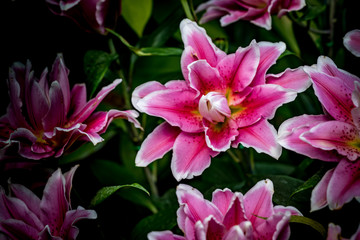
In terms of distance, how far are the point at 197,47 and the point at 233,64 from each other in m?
0.05

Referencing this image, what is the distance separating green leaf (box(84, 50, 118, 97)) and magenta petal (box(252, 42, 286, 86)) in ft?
0.84

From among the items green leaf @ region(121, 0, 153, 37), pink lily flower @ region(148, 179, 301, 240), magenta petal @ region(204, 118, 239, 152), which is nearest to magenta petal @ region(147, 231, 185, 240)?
pink lily flower @ region(148, 179, 301, 240)

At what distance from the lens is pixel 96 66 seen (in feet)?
2.38

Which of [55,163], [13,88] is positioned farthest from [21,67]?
[55,163]

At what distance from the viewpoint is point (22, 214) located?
1.86 feet

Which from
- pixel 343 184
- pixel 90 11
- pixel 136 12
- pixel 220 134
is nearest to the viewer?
pixel 343 184

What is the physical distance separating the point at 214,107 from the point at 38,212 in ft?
0.89

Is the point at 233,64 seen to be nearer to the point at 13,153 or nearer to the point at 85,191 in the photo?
the point at 13,153

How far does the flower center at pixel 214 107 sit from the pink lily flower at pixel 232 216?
10cm

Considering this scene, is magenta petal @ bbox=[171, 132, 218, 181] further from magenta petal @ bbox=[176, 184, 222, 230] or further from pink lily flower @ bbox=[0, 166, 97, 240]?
pink lily flower @ bbox=[0, 166, 97, 240]

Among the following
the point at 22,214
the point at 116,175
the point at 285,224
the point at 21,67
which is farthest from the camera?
the point at 116,175

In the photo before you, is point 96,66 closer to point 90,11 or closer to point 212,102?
point 90,11

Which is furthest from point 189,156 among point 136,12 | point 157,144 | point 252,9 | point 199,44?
point 136,12

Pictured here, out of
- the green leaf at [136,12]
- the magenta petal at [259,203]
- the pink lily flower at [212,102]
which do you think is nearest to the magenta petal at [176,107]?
the pink lily flower at [212,102]
